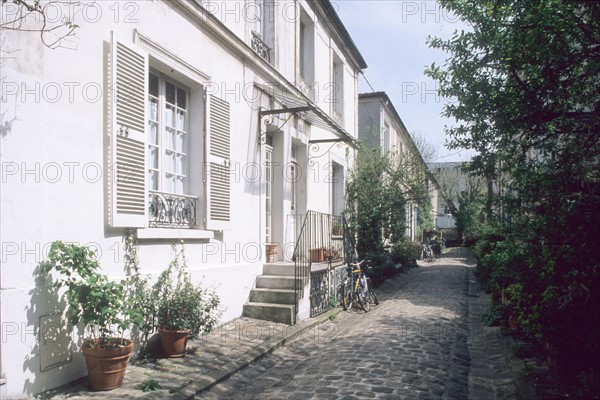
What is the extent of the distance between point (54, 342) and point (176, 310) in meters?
1.47

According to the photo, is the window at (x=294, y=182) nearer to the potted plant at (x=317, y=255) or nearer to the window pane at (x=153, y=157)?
the potted plant at (x=317, y=255)

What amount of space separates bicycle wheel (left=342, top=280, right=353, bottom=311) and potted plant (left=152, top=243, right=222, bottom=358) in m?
4.23

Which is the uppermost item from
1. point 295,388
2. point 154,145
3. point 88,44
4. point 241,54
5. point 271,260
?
point 241,54

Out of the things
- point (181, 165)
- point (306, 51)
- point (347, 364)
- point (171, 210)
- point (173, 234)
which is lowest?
point (347, 364)

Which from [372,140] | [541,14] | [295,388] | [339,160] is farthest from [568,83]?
[372,140]

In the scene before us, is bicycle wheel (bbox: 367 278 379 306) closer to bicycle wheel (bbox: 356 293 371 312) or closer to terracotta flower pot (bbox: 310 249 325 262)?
bicycle wheel (bbox: 356 293 371 312)

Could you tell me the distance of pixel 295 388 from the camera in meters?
4.96

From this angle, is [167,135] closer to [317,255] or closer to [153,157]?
[153,157]

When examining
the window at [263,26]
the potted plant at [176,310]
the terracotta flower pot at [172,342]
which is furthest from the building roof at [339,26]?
the terracotta flower pot at [172,342]

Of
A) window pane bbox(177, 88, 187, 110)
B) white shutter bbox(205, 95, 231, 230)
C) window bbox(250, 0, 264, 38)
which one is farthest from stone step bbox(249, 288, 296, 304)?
window bbox(250, 0, 264, 38)

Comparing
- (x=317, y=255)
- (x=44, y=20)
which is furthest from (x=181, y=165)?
(x=317, y=255)

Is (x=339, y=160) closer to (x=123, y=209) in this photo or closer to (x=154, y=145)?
(x=154, y=145)

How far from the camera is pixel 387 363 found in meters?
5.70

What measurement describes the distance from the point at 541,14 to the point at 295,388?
431 cm
